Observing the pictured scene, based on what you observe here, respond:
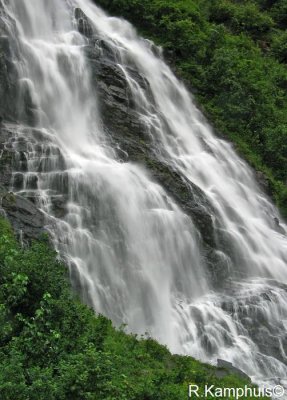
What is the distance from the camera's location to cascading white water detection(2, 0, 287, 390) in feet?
50.7

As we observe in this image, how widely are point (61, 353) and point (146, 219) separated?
10101 mm

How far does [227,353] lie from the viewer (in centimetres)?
1488

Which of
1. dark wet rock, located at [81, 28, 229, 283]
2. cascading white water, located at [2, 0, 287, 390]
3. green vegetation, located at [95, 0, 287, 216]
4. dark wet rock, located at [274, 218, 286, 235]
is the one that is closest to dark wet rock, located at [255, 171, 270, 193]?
green vegetation, located at [95, 0, 287, 216]

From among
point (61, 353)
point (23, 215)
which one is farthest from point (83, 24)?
point (61, 353)

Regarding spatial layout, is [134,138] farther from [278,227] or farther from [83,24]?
[83,24]

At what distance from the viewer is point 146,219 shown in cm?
1834

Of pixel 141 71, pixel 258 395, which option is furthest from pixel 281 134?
pixel 258 395

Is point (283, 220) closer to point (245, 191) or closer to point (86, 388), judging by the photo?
point (245, 191)

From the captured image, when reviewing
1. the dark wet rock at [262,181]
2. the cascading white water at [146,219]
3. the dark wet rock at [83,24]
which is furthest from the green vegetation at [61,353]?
the dark wet rock at [83,24]

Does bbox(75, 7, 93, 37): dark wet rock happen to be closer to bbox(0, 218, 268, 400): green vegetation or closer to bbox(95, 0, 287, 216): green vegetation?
bbox(95, 0, 287, 216): green vegetation

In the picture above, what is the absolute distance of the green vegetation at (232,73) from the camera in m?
30.2

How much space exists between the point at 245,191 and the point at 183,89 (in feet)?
28.4

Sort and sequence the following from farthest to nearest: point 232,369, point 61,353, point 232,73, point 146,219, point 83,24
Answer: point 232,73
point 83,24
point 146,219
point 232,369
point 61,353

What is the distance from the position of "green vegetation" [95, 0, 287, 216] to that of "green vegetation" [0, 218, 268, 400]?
1705cm
